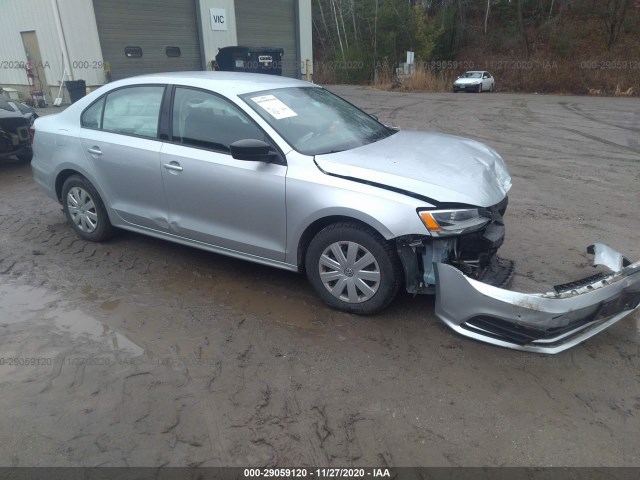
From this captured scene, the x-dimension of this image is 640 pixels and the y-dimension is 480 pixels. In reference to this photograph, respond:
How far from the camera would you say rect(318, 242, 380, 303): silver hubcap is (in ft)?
11.3

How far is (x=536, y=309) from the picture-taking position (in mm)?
2926

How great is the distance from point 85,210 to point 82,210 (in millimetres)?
48

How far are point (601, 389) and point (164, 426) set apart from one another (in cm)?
A: 249

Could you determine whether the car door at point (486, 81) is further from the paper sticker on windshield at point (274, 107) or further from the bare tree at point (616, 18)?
the paper sticker on windshield at point (274, 107)

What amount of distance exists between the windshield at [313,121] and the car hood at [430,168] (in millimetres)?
182

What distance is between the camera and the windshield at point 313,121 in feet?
12.6

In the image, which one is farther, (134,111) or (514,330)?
(134,111)

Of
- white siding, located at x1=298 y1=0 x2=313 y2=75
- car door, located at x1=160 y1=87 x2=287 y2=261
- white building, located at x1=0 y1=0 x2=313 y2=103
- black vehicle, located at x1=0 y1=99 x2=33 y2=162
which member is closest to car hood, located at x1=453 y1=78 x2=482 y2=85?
white siding, located at x1=298 y1=0 x2=313 y2=75

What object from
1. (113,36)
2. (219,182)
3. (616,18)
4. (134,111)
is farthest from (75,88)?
(616,18)

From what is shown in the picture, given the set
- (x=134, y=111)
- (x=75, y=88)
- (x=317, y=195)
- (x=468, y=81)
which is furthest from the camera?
(x=468, y=81)

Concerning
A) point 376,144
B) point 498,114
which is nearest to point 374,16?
point 498,114

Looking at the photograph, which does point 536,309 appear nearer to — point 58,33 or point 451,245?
point 451,245

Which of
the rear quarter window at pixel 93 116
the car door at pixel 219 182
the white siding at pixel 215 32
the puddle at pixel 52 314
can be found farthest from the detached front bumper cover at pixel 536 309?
the white siding at pixel 215 32

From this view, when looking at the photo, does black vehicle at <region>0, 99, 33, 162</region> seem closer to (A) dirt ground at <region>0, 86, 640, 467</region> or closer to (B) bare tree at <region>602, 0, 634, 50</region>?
(A) dirt ground at <region>0, 86, 640, 467</region>
